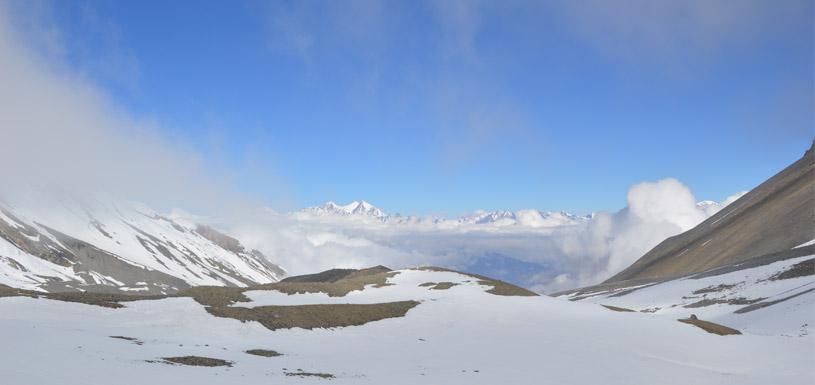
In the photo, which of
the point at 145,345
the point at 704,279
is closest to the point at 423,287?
the point at 145,345

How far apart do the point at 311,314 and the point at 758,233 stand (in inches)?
6061

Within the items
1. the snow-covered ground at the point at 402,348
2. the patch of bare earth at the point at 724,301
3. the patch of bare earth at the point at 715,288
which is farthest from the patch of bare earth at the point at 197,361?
the patch of bare earth at the point at 715,288

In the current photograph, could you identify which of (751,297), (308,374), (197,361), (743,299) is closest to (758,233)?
(751,297)

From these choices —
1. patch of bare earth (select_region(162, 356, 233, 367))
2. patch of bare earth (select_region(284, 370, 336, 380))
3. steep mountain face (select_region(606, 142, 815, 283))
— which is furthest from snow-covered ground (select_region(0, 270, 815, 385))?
steep mountain face (select_region(606, 142, 815, 283))

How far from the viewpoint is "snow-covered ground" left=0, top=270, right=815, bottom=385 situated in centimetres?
→ 2341

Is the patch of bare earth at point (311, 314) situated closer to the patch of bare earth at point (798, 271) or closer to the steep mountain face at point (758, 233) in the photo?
the patch of bare earth at point (798, 271)

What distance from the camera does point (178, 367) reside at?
24.2 meters

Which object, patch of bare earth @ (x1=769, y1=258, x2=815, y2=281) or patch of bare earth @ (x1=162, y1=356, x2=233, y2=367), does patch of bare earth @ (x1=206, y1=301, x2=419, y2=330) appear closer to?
patch of bare earth @ (x1=162, y1=356, x2=233, y2=367)

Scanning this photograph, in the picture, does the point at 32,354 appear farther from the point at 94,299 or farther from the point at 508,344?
the point at 508,344

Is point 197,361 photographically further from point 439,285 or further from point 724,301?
point 724,301

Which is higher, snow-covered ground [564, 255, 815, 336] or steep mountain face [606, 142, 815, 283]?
steep mountain face [606, 142, 815, 283]

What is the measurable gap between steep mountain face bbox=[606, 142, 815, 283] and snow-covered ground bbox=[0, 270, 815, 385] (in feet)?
298

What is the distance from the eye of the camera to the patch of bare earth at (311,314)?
41250 millimetres

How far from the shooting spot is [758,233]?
488 ft
